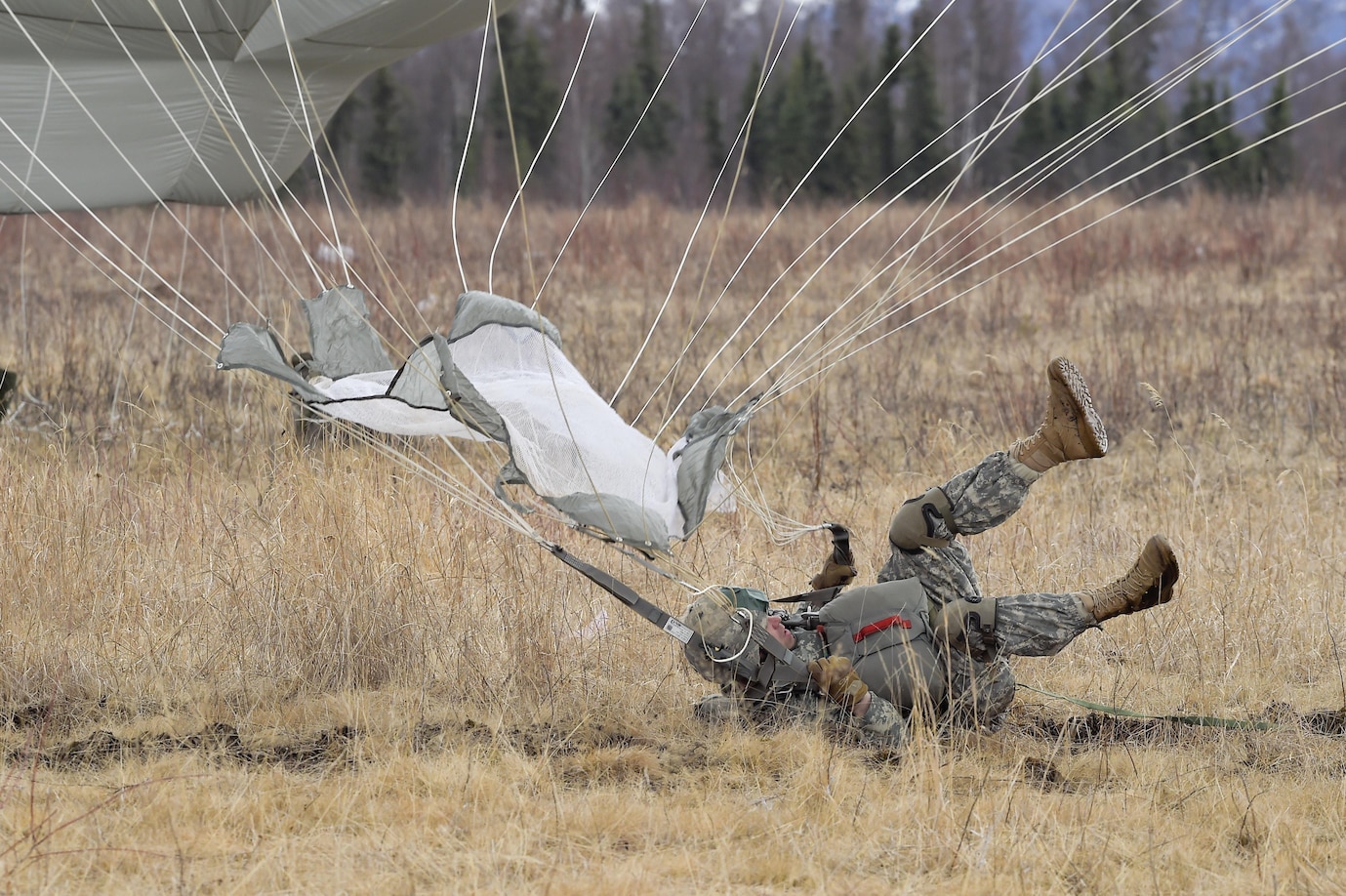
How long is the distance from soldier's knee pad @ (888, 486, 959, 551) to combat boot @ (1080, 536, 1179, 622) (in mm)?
410

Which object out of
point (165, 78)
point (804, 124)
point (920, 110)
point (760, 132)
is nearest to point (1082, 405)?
point (165, 78)

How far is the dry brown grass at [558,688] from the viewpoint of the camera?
9.65ft

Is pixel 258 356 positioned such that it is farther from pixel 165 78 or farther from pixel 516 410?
pixel 165 78

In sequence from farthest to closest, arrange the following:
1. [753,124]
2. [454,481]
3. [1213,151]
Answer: [753,124]
[1213,151]
[454,481]

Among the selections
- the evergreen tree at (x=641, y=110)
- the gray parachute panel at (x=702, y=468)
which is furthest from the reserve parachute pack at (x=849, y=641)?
the evergreen tree at (x=641, y=110)

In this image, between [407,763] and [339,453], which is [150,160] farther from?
[407,763]

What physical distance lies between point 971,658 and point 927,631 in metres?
0.14

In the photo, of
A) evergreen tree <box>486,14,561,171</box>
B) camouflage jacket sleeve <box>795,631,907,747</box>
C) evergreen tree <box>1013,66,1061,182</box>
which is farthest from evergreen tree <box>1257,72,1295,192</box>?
camouflage jacket sleeve <box>795,631,907,747</box>

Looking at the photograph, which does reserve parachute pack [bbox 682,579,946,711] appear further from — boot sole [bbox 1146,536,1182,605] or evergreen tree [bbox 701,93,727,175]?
evergreen tree [bbox 701,93,727,175]

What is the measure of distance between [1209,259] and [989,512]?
33.6 feet

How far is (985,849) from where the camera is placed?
9.53ft

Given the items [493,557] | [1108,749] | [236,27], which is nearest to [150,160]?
[236,27]

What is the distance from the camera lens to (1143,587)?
11.3 ft

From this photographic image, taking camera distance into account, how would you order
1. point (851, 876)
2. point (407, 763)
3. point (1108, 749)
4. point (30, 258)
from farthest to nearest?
1. point (30, 258)
2. point (1108, 749)
3. point (407, 763)
4. point (851, 876)
